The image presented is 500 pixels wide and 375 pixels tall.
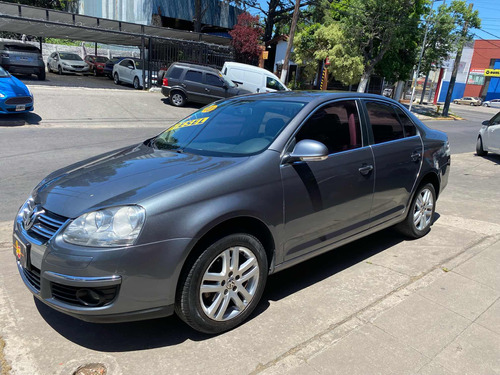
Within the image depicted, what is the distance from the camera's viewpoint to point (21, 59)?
20.1 m

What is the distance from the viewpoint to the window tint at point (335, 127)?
3.43m

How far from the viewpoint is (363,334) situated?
114 inches

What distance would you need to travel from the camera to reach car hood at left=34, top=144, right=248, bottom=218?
2.58 m

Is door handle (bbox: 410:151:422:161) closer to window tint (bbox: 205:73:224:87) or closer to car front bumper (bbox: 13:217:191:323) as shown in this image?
car front bumper (bbox: 13:217:191:323)

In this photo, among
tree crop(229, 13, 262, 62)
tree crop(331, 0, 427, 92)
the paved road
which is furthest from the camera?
tree crop(229, 13, 262, 62)

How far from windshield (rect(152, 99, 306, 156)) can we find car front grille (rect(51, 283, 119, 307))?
1307mm

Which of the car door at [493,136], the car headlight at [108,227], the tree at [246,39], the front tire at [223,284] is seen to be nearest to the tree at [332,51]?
the tree at [246,39]

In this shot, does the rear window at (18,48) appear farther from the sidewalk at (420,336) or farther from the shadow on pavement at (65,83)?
the sidewalk at (420,336)

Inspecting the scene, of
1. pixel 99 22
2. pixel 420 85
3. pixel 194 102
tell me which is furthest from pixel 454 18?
pixel 420 85

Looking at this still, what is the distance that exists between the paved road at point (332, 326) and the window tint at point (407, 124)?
1283 mm

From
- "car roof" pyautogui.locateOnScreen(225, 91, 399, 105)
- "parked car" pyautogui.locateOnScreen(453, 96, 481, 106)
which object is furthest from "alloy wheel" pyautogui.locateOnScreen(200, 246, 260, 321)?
"parked car" pyautogui.locateOnScreen(453, 96, 481, 106)

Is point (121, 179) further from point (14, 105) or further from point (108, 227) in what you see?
point (14, 105)

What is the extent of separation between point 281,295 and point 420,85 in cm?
6342

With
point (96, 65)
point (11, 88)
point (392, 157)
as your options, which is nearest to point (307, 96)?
point (392, 157)
